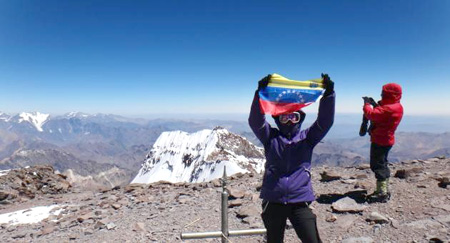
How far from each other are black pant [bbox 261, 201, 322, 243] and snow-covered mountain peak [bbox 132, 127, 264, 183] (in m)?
75.9

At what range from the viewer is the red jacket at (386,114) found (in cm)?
757

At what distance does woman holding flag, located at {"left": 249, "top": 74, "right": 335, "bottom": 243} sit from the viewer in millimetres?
4566

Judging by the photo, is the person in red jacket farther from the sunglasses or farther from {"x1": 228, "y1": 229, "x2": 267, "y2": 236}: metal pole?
{"x1": 228, "y1": 229, "x2": 267, "y2": 236}: metal pole

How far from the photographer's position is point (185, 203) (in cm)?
1152

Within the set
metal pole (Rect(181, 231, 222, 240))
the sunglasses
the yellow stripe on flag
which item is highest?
the yellow stripe on flag

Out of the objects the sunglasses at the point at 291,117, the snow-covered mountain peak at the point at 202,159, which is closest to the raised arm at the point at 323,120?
the sunglasses at the point at 291,117

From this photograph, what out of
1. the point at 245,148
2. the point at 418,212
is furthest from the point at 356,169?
the point at 245,148

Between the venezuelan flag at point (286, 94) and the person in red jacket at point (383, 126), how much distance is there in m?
3.74

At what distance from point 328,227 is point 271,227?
3.81 m

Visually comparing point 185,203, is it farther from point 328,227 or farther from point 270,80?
point 270,80

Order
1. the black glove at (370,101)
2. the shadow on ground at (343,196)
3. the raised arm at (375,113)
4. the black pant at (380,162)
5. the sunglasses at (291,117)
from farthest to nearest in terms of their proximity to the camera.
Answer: the shadow on ground at (343,196) → the black pant at (380,162) → the black glove at (370,101) → the raised arm at (375,113) → the sunglasses at (291,117)

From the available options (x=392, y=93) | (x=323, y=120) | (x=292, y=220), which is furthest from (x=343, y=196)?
(x=323, y=120)

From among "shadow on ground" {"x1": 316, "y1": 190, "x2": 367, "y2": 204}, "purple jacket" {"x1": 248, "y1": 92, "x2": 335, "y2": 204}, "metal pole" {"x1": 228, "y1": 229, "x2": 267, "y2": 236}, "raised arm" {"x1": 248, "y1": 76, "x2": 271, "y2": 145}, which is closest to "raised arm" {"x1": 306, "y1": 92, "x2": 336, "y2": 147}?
"purple jacket" {"x1": 248, "y1": 92, "x2": 335, "y2": 204}

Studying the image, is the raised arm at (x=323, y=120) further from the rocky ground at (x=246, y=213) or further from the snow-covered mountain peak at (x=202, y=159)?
the snow-covered mountain peak at (x=202, y=159)
